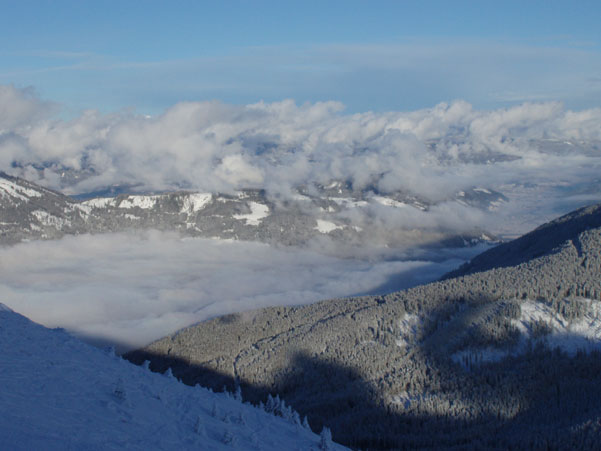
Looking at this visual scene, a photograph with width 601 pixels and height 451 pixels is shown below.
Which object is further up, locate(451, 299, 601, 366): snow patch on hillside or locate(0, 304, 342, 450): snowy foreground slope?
locate(0, 304, 342, 450): snowy foreground slope

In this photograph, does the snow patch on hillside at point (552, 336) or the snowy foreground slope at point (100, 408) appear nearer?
the snowy foreground slope at point (100, 408)

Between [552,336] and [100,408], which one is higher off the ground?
[100,408]

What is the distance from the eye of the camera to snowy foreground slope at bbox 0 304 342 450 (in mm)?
45062

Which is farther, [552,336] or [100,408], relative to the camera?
[552,336]

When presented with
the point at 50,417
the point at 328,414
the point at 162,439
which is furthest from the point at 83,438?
the point at 328,414

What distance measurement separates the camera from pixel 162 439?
50969 mm

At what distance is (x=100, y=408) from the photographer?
176ft

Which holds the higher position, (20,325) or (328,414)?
(20,325)

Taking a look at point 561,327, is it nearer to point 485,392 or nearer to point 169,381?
point 485,392

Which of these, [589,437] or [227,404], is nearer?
[227,404]

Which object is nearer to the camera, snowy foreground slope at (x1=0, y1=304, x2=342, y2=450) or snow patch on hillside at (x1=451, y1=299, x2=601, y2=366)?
snowy foreground slope at (x1=0, y1=304, x2=342, y2=450)

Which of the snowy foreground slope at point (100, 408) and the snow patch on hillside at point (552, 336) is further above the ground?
the snowy foreground slope at point (100, 408)

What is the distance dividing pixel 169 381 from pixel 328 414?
102 metres

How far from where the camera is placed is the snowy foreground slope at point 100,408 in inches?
1774
